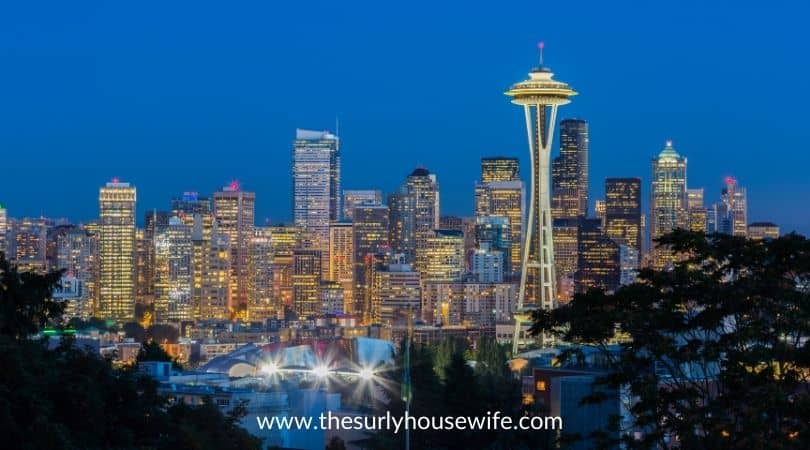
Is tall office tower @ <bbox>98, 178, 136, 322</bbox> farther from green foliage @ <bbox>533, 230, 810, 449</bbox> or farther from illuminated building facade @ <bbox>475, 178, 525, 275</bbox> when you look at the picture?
green foliage @ <bbox>533, 230, 810, 449</bbox>

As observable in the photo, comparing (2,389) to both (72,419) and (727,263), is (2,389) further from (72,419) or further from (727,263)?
(727,263)

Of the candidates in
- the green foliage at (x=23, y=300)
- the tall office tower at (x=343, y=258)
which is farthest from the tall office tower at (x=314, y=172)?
the green foliage at (x=23, y=300)

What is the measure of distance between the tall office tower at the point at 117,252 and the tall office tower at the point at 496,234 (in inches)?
1134

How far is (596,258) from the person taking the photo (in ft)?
447

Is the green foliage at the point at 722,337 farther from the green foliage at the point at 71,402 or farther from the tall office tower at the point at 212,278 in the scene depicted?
the tall office tower at the point at 212,278

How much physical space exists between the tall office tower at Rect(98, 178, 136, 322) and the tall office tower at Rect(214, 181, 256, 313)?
759 cm

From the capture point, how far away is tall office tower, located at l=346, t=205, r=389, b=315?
464 ft

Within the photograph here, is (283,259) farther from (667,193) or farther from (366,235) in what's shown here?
(667,193)

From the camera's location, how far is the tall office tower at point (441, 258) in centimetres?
13800

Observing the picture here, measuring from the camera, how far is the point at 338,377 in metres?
65.5

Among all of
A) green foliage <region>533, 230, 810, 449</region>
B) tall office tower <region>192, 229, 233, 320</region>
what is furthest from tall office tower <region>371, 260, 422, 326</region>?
green foliage <region>533, 230, 810, 449</region>

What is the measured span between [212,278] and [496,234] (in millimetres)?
25772

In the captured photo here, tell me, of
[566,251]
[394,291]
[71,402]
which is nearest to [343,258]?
[394,291]

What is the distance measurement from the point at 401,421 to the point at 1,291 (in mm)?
11880
